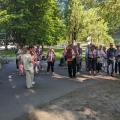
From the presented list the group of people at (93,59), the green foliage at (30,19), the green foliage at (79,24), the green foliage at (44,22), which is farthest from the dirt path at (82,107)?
the green foliage at (79,24)

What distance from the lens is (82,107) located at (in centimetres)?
654

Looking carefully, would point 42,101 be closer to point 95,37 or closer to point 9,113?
point 9,113

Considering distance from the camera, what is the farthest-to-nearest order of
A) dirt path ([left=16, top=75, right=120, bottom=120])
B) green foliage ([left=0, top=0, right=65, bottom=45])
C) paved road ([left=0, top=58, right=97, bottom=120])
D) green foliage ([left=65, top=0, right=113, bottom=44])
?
green foliage ([left=65, top=0, right=113, bottom=44])
green foliage ([left=0, top=0, right=65, bottom=45])
paved road ([left=0, top=58, right=97, bottom=120])
dirt path ([left=16, top=75, right=120, bottom=120])

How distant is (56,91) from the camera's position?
335 inches

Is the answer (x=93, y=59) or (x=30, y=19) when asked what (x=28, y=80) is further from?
(x=30, y=19)

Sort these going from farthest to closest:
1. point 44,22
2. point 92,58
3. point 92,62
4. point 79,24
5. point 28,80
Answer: point 79,24 < point 44,22 < point 92,62 < point 92,58 < point 28,80

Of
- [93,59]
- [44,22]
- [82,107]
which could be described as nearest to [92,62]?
[93,59]

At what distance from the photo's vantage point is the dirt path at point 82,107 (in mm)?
5762

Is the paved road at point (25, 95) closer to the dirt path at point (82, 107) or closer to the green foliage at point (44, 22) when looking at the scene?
the dirt path at point (82, 107)

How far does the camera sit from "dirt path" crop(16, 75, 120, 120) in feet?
18.9

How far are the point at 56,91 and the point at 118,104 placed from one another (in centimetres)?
246

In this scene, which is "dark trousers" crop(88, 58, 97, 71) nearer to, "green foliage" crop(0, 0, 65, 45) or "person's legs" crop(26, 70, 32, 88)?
"person's legs" crop(26, 70, 32, 88)

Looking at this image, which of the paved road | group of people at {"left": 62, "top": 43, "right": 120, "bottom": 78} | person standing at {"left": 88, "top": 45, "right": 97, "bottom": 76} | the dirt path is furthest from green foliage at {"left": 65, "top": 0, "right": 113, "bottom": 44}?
the dirt path

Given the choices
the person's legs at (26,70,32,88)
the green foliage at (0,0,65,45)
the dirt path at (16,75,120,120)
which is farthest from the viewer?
the green foliage at (0,0,65,45)
